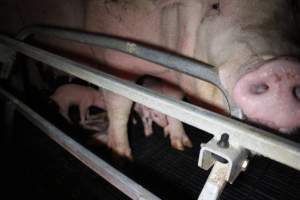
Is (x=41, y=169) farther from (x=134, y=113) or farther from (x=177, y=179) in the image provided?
(x=134, y=113)

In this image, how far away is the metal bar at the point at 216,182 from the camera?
86cm

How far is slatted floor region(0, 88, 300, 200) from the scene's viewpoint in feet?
6.68

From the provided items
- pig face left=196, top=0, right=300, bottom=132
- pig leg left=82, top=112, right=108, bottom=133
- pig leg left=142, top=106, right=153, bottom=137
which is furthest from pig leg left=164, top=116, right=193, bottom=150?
pig face left=196, top=0, right=300, bottom=132

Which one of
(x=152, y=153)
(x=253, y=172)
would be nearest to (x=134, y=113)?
(x=152, y=153)

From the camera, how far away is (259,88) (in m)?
1.13

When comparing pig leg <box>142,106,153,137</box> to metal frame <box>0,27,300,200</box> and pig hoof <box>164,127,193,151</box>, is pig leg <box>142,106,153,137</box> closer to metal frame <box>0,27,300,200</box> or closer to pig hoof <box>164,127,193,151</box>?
pig hoof <box>164,127,193,151</box>

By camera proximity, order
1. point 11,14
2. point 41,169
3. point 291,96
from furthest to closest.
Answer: point 11,14 < point 41,169 < point 291,96

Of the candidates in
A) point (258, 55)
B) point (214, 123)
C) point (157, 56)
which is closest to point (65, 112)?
point (157, 56)

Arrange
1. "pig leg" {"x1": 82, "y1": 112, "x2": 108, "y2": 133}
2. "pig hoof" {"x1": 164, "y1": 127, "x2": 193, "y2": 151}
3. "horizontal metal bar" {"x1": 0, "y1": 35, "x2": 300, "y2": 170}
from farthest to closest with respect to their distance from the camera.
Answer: "pig leg" {"x1": 82, "y1": 112, "x2": 108, "y2": 133}
"pig hoof" {"x1": 164, "y1": 127, "x2": 193, "y2": 151}
"horizontal metal bar" {"x1": 0, "y1": 35, "x2": 300, "y2": 170}

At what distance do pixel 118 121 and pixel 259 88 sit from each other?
1533mm

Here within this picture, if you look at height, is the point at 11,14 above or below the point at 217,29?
below

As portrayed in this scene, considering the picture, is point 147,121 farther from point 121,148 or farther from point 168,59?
point 168,59

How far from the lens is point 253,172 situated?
2.28 m

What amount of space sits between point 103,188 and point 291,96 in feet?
4.58
